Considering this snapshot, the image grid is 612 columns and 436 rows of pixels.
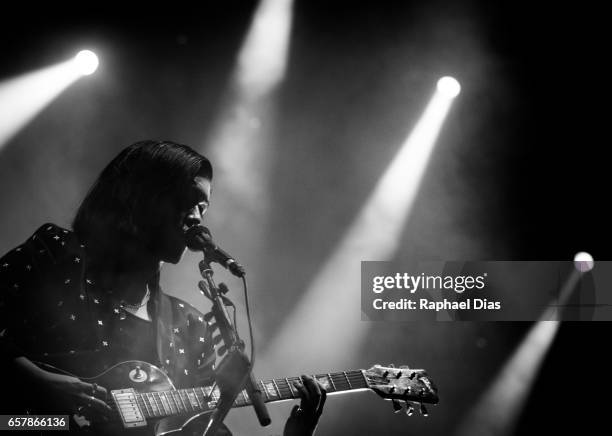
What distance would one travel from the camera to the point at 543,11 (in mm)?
5879

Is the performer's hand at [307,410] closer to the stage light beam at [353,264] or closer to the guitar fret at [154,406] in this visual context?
the guitar fret at [154,406]

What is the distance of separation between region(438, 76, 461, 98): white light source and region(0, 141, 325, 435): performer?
3.50 meters

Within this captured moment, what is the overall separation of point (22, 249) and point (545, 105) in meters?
5.00

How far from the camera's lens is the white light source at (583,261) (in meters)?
5.98

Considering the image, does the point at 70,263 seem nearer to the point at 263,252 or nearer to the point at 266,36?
the point at 263,252

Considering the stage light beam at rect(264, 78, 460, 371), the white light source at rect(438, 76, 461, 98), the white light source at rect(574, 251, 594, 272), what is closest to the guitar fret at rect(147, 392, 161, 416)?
the stage light beam at rect(264, 78, 460, 371)

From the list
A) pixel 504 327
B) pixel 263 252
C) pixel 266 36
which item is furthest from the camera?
pixel 504 327

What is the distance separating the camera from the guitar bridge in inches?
A: 96.3

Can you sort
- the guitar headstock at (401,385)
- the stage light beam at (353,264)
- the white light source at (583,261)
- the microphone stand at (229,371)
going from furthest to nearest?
1. the white light source at (583,261)
2. the stage light beam at (353,264)
3. the guitar headstock at (401,385)
4. the microphone stand at (229,371)

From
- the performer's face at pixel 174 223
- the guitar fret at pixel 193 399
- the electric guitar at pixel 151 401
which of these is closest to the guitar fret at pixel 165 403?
the electric guitar at pixel 151 401

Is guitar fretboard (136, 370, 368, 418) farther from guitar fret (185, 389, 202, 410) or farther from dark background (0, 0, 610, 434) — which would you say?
dark background (0, 0, 610, 434)

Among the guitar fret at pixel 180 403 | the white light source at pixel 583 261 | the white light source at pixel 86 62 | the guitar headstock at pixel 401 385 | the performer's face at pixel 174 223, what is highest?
the white light source at pixel 86 62

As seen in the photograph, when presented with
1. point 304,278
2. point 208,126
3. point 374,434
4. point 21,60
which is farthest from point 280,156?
point 374,434

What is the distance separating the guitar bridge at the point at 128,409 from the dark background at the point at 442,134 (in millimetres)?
2450
